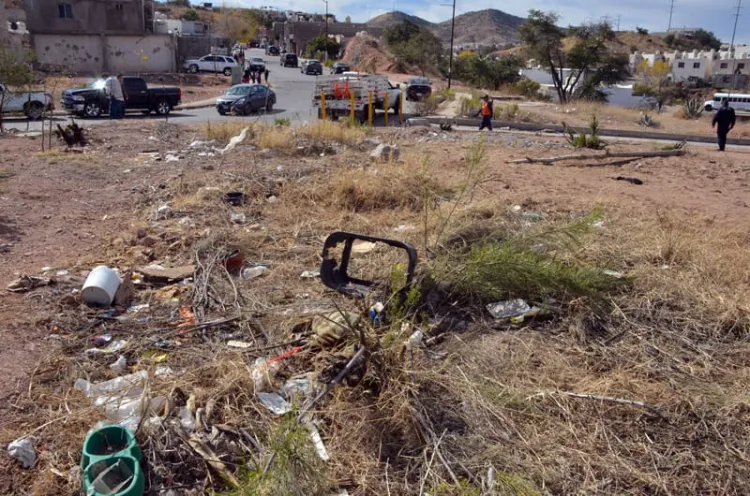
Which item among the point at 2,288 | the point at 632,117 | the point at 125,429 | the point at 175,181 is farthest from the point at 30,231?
the point at 632,117

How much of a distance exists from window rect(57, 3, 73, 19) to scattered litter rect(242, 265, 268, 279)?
1762 inches

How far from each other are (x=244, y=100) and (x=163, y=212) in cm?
1738

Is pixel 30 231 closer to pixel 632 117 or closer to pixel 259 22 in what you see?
pixel 632 117

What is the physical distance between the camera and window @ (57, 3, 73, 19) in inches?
1613

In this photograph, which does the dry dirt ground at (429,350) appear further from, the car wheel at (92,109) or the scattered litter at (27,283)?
the car wheel at (92,109)

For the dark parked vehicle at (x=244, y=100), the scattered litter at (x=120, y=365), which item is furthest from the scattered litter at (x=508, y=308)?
the dark parked vehicle at (x=244, y=100)

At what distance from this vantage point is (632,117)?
2883 centimetres

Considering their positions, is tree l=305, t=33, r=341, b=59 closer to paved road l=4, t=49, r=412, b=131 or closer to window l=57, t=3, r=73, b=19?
paved road l=4, t=49, r=412, b=131

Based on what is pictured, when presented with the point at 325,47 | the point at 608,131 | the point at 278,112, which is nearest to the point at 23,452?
the point at 608,131

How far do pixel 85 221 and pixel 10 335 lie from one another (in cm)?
365

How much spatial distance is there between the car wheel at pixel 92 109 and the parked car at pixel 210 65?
24086 mm

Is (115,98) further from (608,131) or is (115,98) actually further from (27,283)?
(27,283)

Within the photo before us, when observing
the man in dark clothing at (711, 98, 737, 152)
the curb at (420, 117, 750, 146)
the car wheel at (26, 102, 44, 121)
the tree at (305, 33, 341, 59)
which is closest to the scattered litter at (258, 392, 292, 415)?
the man in dark clothing at (711, 98, 737, 152)

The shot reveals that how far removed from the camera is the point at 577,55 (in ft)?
147
